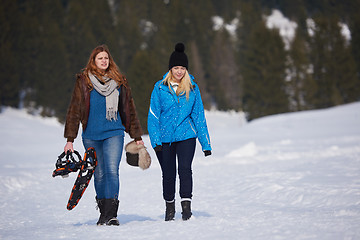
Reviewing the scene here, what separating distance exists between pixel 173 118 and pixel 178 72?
1.54 ft

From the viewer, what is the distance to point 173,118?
15.6 ft

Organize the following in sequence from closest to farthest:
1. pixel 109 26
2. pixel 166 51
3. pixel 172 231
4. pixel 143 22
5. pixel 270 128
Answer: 1. pixel 172 231
2. pixel 270 128
3. pixel 166 51
4. pixel 109 26
5. pixel 143 22

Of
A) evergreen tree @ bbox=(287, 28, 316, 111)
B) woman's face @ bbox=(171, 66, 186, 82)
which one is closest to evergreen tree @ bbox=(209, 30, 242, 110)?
evergreen tree @ bbox=(287, 28, 316, 111)

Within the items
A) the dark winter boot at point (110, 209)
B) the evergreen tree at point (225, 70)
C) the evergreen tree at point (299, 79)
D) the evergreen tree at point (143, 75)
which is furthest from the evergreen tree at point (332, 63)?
the dark winter boot at point (110, 209)

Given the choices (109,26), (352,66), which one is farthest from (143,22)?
(352,66)

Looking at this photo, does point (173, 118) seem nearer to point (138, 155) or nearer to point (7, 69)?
point (138, 155)

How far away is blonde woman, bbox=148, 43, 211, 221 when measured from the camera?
4754 millimetres

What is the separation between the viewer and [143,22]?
63562 millimetres

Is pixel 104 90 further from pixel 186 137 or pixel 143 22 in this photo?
pixel 143 22

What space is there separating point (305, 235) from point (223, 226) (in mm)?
787

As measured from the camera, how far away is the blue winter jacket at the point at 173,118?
15.6ft

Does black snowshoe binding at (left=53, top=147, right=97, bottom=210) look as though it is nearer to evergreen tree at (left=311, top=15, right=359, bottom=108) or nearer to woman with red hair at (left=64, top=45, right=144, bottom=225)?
woman with red hair at (left=64, top=45, right=144, bottom=225)

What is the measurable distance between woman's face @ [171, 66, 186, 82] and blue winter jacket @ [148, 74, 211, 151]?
148 millimetres

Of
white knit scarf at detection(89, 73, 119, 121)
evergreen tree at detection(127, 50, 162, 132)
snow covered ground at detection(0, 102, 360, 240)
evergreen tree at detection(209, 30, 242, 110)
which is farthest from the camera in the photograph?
evergreen tree at detection(209, 30, 242, 110)
